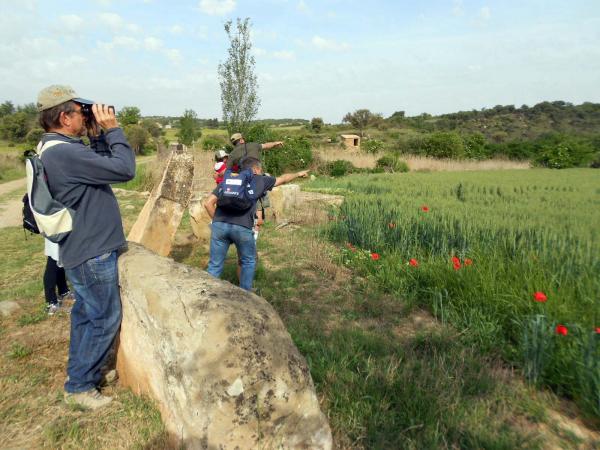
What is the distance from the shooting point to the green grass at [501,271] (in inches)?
109

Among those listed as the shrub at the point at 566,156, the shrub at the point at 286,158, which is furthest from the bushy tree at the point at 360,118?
the shrub at the point at 286,158

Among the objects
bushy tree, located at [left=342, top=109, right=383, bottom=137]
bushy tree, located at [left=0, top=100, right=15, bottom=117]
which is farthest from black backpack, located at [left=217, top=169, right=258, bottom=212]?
bushy tree, located at [left=0, top=100, right=15, bottom=117]

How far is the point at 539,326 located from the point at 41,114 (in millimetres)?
3577

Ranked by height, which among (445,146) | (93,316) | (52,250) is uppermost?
(52,250)

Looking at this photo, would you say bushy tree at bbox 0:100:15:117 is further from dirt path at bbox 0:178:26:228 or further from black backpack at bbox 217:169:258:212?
black backpack at bbox 217:169:258:212

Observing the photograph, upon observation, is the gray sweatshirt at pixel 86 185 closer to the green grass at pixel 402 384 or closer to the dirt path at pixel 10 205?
the green grass at pixel 402 384

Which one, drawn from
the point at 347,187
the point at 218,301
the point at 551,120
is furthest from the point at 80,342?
the point at 551,120

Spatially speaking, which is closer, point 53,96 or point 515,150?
point 53,96

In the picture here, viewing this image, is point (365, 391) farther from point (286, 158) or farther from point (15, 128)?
point (15, 128)

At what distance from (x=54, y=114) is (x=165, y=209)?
8.84 ft

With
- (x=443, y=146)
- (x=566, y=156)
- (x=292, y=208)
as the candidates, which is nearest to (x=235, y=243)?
(x=292, y=208)

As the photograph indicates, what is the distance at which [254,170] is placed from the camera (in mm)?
4074

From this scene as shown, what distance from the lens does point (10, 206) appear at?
38.1 ft

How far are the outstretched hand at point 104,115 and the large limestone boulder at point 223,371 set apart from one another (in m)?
1.06
